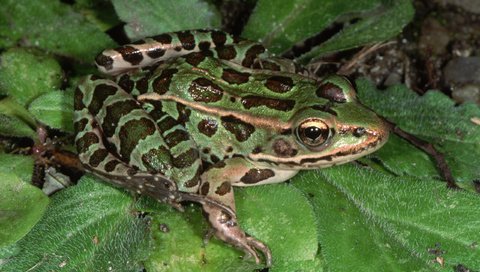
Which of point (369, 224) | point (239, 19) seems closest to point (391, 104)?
point (369, 224)

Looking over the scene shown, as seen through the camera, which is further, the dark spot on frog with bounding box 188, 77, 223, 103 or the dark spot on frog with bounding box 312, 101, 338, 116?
the dark spot on frog with bounding box 188, 77, 223, 103

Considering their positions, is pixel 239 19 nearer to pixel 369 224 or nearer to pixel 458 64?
pixel 458 64

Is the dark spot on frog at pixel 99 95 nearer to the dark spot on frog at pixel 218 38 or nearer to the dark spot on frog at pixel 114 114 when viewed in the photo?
the dark spot on frog at pixel 114 114

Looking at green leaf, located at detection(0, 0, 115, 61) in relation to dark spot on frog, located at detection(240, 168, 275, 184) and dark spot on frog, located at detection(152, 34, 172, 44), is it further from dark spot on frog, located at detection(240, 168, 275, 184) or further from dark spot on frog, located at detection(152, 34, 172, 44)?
dark spot on frog, located at detection(240, 168, 275, 184)

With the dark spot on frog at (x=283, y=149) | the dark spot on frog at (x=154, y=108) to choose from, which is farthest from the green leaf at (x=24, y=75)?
the dark spot on frog at (x=283, y=149)

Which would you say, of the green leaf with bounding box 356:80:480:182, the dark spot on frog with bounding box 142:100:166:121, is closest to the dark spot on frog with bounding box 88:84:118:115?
the dark spot on frog with bounding box 142:100:166:121
